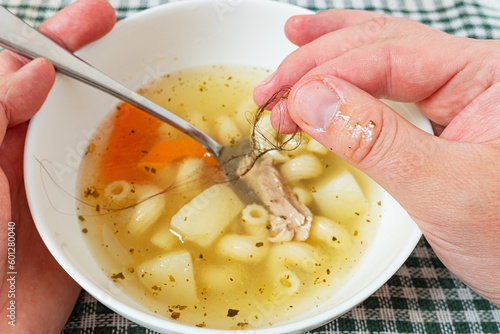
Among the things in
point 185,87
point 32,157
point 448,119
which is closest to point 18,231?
point 32,157

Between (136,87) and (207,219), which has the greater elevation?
(136,87)

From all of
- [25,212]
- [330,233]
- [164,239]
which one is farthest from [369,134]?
[25,212]

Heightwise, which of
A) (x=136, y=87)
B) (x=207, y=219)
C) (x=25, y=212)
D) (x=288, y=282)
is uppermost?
(x=136, y=87)

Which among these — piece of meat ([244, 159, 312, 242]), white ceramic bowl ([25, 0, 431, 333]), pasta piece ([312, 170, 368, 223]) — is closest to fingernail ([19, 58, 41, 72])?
white ceramic bowl ([25, 0, 431, 333])

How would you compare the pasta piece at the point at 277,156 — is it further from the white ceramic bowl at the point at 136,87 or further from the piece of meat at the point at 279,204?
the white ceramic bowl at the point at 136,87

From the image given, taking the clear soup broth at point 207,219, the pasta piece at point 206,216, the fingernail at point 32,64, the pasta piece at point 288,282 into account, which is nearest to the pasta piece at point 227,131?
the clear soup broth at point 207,219

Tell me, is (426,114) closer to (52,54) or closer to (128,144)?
(128,144)

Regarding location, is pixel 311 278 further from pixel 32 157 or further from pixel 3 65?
pixel 3 65
